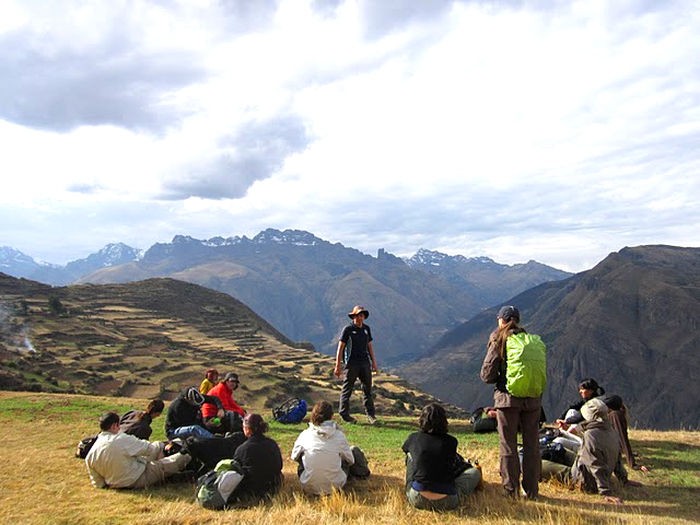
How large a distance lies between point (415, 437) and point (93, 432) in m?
11.2

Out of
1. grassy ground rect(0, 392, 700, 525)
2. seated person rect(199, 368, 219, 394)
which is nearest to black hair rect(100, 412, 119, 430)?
grassy ground rect(0, 392, 700, 525)

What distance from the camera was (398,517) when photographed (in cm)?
750

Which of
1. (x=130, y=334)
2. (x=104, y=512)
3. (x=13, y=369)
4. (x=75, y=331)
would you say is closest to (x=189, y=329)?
(x=130, y=334)

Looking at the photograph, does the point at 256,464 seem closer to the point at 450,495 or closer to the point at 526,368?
the point at 450,495

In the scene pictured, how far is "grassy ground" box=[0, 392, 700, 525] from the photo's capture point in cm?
750

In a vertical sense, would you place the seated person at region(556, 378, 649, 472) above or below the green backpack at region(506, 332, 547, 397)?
below

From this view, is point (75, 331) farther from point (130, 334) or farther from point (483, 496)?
point (483, 496)

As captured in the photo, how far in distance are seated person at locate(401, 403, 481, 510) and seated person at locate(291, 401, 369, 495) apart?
1.28m

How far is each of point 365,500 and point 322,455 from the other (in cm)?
98

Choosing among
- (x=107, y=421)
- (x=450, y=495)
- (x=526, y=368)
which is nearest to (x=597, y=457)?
(x=526, y=368)

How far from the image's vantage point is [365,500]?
330 inches

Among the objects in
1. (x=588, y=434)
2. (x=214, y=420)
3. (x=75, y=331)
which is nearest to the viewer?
(x=588, y=434)

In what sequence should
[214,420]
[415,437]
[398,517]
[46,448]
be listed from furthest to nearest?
[46,448]
[214,420]
[415,437]
[398,517]

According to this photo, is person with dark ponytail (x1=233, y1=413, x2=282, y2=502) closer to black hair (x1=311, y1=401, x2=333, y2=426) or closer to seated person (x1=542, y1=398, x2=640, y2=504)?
black hair (x1=311, y1=401, x2=333, y2=426)
